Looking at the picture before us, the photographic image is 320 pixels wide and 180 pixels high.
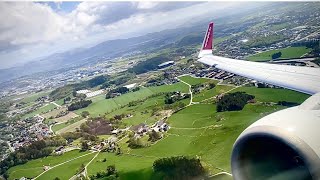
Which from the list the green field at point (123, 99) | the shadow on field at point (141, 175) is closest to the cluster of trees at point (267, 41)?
the green field at point (123, 99)

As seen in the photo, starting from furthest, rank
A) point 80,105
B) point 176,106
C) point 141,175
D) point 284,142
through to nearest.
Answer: point 80,105, point 176,106, point 141,175, point 284,142

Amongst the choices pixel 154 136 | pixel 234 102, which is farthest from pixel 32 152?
pixel 234 102

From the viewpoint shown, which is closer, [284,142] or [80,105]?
[284,142]

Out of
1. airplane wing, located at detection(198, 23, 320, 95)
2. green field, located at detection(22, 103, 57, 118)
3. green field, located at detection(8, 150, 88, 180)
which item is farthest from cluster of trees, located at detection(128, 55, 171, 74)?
airplane wing, located at detection(198, 23, 320, 95)

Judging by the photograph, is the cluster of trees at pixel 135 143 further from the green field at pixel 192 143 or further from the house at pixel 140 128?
the house at pixel 140 128

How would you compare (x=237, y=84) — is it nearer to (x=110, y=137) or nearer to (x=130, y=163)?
(x=110, y=137)

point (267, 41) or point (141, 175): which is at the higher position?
point (267, 41)

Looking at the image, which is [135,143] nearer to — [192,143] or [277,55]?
[192,143]
